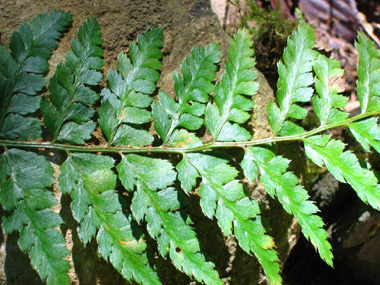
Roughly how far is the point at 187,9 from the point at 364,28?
8.75 feet

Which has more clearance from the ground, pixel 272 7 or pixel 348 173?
pixel 272 7

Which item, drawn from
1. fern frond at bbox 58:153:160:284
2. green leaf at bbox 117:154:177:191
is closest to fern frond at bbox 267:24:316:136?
green leaf at bbox 117:154:177:191

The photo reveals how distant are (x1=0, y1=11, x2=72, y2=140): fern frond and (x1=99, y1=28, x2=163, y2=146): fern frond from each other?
42 cm

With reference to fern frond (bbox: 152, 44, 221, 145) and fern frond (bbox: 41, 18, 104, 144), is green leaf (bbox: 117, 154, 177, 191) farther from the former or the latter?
fern frond (bbox: 41, 18, 104, 144)

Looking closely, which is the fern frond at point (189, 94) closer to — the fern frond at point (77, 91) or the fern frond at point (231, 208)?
the fern frond at point (231, 208)

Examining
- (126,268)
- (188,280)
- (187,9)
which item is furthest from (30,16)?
(188,280)

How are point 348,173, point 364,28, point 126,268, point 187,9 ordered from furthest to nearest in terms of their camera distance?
1. point 364,28
2. point 187,9
3. point 348,173
4. point 126,268

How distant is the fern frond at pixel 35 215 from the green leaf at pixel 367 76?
2122mm

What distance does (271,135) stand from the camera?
2.47 m

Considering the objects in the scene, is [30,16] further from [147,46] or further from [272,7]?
[272,7]

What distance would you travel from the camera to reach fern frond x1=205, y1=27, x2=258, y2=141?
2.38m

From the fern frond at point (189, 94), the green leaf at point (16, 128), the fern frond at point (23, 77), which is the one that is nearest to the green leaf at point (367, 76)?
the fern frond at point (189, 94)

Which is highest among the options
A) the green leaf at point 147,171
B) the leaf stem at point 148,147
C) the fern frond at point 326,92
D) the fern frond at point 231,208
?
the fern frond at point 326,92

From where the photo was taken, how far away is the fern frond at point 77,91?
230cm
